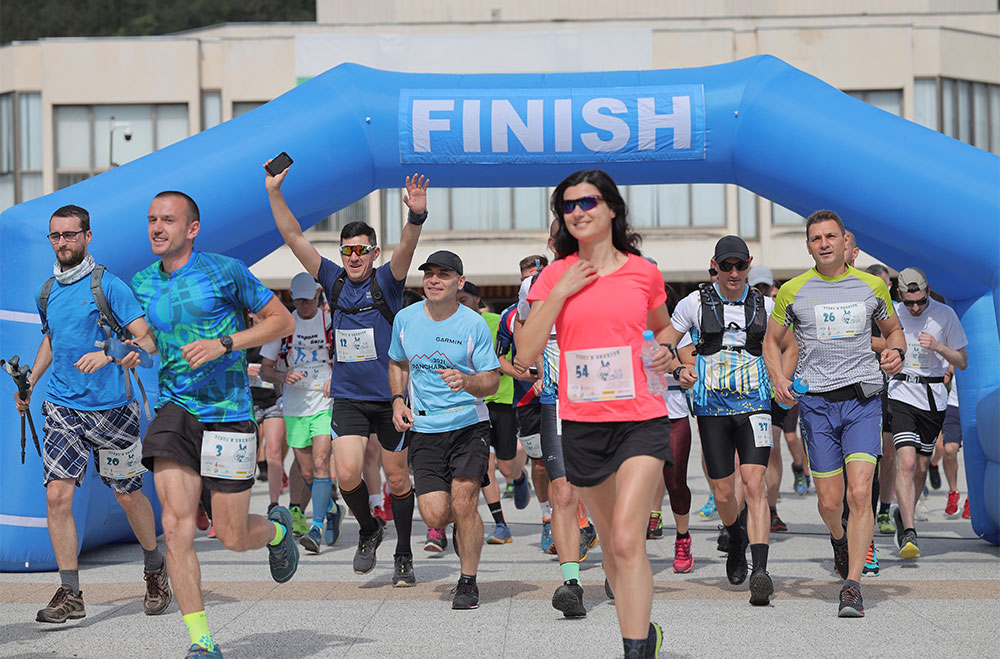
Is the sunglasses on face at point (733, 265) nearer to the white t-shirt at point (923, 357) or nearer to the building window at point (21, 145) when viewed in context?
the white t-shirt at point (923, 357)

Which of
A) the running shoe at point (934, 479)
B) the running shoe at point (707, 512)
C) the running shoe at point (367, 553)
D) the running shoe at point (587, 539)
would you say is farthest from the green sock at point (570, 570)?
the running shoe at point (934, 479)

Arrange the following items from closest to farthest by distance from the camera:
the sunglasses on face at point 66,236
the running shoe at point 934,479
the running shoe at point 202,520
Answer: the sunglasses on face at point 66,236
the running shoe at point 202,520
the running shoe at point 934,479

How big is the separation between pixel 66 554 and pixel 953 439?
23.9 feet

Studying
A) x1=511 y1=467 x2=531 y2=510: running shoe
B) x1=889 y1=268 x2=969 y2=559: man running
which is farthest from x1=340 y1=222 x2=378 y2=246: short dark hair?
x1=889 y1=268 x2=969 y2=559: man running

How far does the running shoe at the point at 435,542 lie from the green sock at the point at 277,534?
9.41 ft

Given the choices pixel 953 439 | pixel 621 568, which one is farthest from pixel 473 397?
pixel 953 439

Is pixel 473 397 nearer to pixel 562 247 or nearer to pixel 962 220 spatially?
pixel 562 247

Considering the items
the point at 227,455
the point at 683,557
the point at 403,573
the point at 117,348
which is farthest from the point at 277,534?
the point at 683,557

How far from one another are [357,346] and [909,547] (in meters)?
3.90

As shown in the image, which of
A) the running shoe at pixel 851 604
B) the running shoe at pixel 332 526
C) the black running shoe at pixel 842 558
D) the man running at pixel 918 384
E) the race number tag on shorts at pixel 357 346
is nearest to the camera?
the running shoe at pixel 851 604

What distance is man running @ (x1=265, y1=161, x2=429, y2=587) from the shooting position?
285 inches

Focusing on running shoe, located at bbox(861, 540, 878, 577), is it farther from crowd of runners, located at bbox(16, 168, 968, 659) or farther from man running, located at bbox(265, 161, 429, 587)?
man running, located at bbox(265, 161, 429, 587)

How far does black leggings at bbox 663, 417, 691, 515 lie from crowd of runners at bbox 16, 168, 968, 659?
0.02 meters

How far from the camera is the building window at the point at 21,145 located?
35.9 metres
